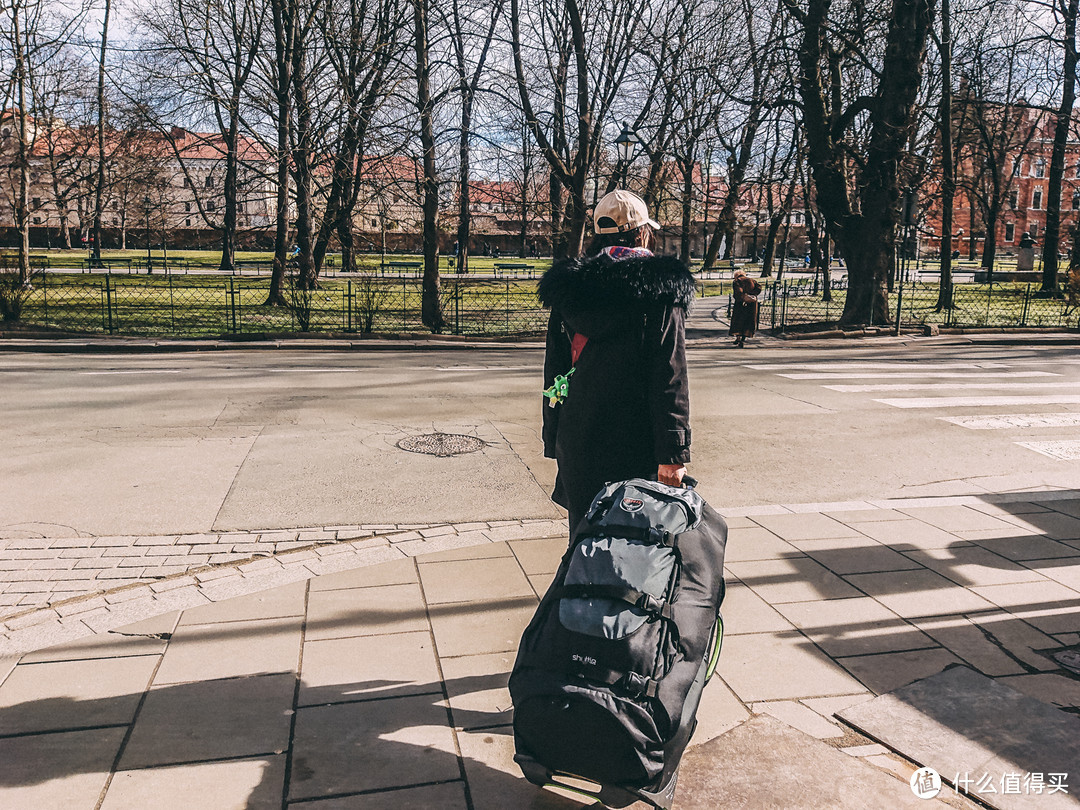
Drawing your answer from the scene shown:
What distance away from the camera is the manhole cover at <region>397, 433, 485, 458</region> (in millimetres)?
8008

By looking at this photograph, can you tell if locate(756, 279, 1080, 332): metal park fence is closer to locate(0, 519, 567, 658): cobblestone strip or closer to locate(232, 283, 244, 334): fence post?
locate(232, 283, 244, 334): fence post

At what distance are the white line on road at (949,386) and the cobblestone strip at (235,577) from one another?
776cm

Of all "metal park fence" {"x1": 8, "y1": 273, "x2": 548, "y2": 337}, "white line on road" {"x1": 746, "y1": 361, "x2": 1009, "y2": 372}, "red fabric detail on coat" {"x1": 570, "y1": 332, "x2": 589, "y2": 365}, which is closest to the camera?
Result: "red fabric detail on coat" {"x1": 570, "y1": 332, "x2": 589, "y2": 365}

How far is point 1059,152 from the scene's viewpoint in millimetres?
32625

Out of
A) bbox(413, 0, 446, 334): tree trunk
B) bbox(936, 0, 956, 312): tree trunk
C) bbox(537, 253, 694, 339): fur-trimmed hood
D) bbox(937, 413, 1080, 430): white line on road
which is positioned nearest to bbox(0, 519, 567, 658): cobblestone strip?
bbox(537, 253, 694, 339): fur-trimmed hood

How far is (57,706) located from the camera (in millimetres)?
3377

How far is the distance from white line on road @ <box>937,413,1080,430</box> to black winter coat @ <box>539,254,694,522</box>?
7.58 meters

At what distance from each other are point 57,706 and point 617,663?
7.89 feet

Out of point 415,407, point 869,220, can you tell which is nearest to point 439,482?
point 415,407

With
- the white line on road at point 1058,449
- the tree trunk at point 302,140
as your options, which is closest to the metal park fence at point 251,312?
the tree trunk at point 302,140

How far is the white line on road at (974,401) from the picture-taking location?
10836 mm

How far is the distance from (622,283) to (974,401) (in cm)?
966

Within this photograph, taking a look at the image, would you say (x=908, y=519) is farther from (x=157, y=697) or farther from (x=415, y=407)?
(x=415, y=407)

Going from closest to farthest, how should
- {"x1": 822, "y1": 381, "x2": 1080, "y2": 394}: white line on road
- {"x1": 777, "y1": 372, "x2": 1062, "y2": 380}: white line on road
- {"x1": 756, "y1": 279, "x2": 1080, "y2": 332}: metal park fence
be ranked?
{"x1": 822, "y1": 381, "x2": 1080, "y2": 394}: white line on road < {"x1": 777, "y1": 372, "x2": 1062, "y2": 380}: white line on road < {"x1": 756, "y1": 279, "x2": 1080, "y2": 332}: metal park fence
